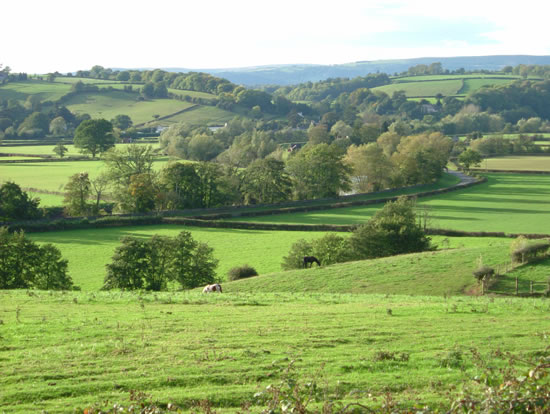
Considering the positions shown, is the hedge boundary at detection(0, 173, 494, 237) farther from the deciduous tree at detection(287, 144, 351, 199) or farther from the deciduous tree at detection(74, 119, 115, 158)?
the deciduous tree at detection(74, 119, 115, 158)

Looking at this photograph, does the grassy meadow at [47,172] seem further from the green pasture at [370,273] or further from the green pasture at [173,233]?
the green pasture at [370,273]

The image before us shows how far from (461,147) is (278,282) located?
12998 centimetres

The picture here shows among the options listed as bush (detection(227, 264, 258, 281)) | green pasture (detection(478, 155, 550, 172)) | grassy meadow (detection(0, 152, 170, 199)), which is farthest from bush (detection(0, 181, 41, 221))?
green pasture (detection(478, 155, 550, 172))

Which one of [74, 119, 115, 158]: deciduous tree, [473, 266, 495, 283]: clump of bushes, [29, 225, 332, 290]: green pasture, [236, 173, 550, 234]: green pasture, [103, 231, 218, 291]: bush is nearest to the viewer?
[473, 266, 495, 283]: clump of bushes

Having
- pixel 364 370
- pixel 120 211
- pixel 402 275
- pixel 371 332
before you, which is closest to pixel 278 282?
pixel 402 275

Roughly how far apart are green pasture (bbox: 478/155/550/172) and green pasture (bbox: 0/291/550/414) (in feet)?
395

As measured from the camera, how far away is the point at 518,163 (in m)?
143

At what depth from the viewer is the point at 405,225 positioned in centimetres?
4778

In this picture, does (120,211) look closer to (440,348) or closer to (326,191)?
(326,191)

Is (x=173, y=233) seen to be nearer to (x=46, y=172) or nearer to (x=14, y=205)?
(x=14, y=205)

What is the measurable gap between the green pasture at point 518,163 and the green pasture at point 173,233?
8343 cm

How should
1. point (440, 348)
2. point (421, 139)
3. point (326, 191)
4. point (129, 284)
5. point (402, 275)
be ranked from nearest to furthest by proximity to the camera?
1. point (440, 348)
2. point (402, 275)
3. point (129, 284)
4. point (326, 191)
5. point (421, 139)

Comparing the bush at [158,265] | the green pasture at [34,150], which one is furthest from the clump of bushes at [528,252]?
the green pasture at [34,150]

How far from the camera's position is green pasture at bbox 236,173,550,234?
2950 inches
